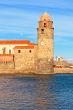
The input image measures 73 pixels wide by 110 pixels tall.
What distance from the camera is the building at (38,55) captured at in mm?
69312

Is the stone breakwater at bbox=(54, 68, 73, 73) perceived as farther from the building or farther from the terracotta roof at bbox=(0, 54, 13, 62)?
the terracotta roof at bbox=(0, 54, 13, 62)

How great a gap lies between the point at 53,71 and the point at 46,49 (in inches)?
168

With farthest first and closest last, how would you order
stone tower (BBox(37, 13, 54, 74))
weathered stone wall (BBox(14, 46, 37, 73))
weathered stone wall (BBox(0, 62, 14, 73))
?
weathered stone wall (BBox(0, 62, 14, 73)) < weathered stone wall (BBox(14, 46, 37, 73)) < stone tower (BBox(37, 13, 54, 74))

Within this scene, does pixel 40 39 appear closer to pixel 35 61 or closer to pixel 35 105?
pixel 35 61

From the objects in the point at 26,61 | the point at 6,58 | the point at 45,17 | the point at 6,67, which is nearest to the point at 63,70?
the point at 26,61

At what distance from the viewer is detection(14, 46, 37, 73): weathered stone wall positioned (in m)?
69.9

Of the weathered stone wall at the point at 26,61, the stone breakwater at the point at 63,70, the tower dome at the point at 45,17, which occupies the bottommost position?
the stone breakwater at the point at 63,70

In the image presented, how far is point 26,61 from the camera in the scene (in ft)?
230

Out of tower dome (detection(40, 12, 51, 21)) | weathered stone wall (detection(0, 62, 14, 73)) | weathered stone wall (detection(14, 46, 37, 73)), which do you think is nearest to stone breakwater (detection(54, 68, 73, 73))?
weathered stone wall (detection(14, 46, 37, 73))

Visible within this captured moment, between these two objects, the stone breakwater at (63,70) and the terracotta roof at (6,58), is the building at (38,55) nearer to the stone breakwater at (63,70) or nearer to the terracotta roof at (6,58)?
the terracotta roof at (6,58)

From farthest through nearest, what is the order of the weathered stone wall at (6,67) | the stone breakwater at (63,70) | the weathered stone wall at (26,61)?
the stone breakwater at (63,70) < the weathered stone wall at (6,67) < the weathered stone wall at (26,61)

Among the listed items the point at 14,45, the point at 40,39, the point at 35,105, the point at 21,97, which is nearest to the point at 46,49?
the point at 40,39

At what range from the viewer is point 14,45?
252 ft

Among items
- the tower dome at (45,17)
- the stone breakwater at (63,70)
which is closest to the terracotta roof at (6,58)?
the stone breakwater at (63,70)
